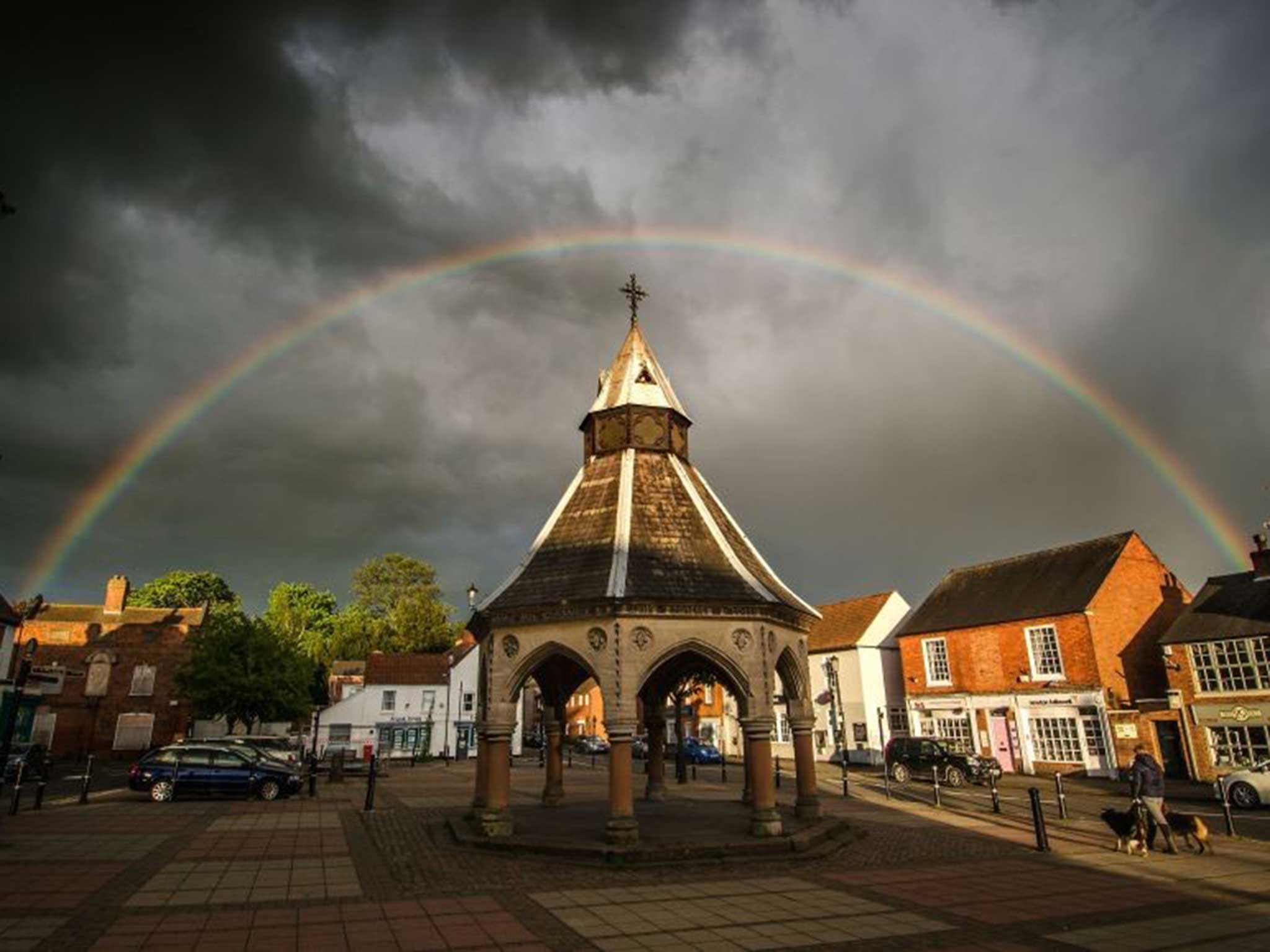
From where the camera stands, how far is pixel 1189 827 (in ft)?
47.5

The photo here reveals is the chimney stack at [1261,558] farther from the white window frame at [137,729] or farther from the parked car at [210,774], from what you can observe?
the white window frame at [137,729]

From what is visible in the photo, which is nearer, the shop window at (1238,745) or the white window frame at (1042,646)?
the shop window at (1238,745)

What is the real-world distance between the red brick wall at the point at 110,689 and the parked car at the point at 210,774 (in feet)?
91.4

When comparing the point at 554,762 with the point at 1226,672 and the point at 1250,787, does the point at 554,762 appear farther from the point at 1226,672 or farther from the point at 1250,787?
the point at 1226,672

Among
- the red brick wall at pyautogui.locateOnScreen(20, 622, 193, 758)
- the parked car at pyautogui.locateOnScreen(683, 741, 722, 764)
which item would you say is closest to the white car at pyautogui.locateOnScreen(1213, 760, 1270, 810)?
the parked car at pyautogui.locateOnScreen(683, 741, 722, 764)

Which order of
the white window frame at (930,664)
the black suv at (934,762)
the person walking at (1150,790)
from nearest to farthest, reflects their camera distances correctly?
the person walking at (1150,790)
the black suv at (934,762)
the white window frame at (930,664)

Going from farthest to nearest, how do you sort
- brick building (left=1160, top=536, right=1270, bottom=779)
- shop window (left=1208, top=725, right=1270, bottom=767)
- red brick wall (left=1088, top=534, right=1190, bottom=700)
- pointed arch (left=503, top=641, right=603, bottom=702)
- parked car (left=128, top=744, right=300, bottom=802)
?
red brick wall (left=1088, top=534, right=1190, bottom=700)
brick building (left=1160, top=536, right=1270, bottom=779)
shop window (left=1208, top=725, right=1270, bottom=767)
parked car (left=128, top=744, right=300, bottom=802)
pointed arch (left=503, top=641, right=603, bottom=702)

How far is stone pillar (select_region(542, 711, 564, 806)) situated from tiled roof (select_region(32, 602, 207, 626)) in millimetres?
41469

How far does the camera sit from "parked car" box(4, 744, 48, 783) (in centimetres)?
2345

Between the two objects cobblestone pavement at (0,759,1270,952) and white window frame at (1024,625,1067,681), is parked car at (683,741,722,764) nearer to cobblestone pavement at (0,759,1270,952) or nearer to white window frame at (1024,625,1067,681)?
white window frame at (1024,625,1067,681)

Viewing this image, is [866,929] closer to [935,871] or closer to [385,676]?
[935,871]

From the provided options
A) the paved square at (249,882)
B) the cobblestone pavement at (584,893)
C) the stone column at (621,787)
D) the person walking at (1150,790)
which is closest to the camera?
the cobblestone pavement at (584,893)

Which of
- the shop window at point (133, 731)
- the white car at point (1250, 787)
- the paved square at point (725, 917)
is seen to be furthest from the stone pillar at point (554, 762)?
the shop window at point (133, 731)

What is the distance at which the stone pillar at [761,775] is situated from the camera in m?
14.8
